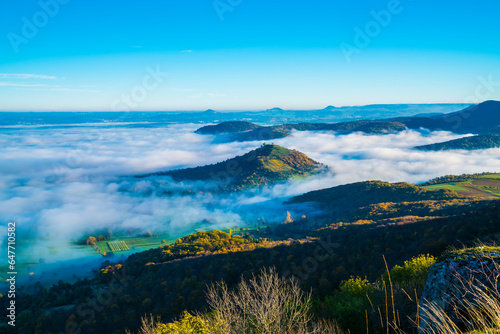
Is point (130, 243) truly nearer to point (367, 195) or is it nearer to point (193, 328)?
point (367, 195)

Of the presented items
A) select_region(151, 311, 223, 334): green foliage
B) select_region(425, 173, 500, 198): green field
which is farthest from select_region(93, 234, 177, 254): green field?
select_region(425, 173, 500, 198): green field

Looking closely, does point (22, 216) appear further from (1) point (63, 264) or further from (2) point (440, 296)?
(2) point (440, 296)

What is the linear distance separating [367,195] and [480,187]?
1656 inches

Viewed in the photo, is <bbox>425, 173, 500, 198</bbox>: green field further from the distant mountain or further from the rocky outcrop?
the rocky outcrop

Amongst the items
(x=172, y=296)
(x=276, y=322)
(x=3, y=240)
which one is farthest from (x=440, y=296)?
(x=3, y=240)

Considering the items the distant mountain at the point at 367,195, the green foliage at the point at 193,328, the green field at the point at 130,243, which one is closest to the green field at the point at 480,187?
the distant mountain at the point at 367,195

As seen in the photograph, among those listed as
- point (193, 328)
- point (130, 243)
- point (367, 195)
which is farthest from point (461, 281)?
point (130, 243)

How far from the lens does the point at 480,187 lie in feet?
371

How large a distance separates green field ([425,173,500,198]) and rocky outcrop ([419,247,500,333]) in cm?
11142

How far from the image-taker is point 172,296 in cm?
3644

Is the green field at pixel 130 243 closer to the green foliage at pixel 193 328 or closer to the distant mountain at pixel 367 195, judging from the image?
the distant mountain at pixel 367 195

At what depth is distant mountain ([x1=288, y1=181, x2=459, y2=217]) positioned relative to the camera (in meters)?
104

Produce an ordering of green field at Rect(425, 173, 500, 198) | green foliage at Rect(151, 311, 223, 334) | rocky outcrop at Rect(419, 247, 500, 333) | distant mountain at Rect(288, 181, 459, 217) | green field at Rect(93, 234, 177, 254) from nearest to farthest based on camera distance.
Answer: rocky outcrop at Rect(419, 247, 500, 333), green foliage at Rect(151, 311, 223, 334), green field at Rect(425, 173, 500, 198), distant mountain at Rect(288, 181, 459, 217), green field at Rect(93, 234, 177, 254)

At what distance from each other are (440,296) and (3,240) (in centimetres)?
19034
